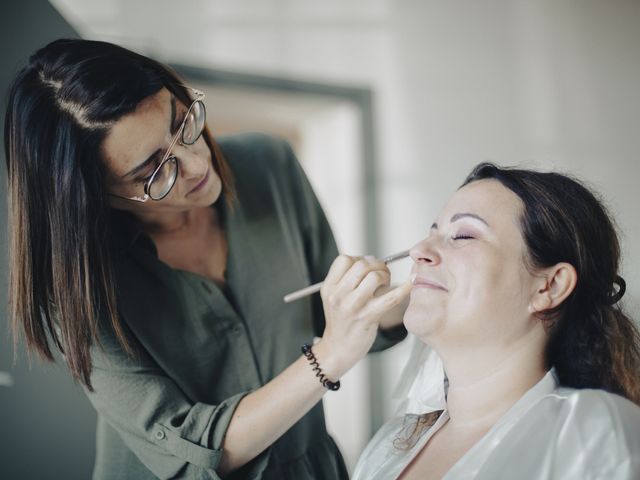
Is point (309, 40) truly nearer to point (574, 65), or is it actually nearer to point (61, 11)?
point (61, 11)

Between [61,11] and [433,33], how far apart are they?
157 centimetres

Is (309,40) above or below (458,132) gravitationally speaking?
above

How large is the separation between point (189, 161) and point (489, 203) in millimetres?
613

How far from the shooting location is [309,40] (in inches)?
89.2

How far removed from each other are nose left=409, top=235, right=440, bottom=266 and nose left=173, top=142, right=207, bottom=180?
0.46 metres

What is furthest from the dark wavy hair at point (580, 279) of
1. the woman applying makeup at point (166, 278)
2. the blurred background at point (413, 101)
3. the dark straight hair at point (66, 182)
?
the blurred background at point (413, 101)

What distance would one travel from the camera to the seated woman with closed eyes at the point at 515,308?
41.9 inches

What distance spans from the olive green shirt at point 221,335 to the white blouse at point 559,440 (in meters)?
0.37

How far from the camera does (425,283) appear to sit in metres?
1.11

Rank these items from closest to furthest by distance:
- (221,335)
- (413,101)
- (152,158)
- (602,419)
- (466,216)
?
(602,419), (152,158), (466,216), (221,335), (413,101)

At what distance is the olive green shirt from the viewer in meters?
1.10

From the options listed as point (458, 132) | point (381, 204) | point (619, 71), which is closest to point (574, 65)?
point (619, 71)

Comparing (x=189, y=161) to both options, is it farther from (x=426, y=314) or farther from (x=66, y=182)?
(x=426, y=314)

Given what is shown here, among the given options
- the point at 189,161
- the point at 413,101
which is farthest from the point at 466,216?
the point at 413,101
